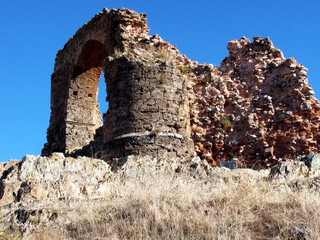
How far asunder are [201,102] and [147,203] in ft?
19.1

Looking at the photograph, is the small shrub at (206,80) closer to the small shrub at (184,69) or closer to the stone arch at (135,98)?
the small shrub at (184,69)

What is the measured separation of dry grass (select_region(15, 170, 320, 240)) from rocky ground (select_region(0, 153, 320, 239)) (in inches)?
0.4

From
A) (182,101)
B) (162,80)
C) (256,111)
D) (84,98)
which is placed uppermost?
(84,98)

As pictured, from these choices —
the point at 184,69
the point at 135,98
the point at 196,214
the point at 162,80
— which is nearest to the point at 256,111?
the point at 184,69

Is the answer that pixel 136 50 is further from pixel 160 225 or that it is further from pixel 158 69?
pixel 160 225

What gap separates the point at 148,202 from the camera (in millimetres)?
4727

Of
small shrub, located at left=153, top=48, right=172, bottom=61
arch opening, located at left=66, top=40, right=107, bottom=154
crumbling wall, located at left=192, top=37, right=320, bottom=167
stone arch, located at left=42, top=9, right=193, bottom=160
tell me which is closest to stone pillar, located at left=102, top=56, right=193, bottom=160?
stone arch, located at left=42, top=9, right=193, bottom=160

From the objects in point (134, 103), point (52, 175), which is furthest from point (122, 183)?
point (134, 103)

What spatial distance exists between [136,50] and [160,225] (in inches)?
255

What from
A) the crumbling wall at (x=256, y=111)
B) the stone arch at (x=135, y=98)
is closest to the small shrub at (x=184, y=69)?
the crumbling wall at (x=256, y=111)

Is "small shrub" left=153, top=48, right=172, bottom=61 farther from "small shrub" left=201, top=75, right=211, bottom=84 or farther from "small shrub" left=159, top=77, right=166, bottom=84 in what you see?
"small shrub" left=201, top=75, right=211, bottom=84

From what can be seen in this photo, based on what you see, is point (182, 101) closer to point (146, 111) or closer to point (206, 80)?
point (146, 111)

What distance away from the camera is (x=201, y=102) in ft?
33.7

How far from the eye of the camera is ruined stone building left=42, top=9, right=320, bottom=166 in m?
9.25
